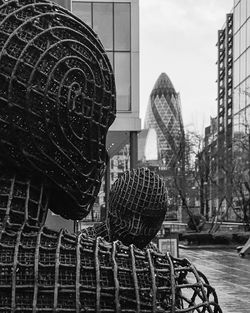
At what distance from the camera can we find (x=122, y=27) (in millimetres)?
22188

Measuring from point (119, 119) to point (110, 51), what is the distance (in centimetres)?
260

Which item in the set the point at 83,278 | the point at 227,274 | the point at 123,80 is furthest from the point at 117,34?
the point at 83,278

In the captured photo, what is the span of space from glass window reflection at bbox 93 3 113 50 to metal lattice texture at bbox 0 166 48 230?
19967mm

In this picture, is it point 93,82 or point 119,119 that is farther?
point 119,119

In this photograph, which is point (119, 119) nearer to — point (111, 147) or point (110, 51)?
point (110, 51)

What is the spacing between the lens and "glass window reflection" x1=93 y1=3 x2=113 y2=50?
2230cm

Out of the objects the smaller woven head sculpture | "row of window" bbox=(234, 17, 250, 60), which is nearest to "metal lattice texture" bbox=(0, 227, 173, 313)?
the smaller woven head sculpture

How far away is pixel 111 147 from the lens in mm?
26344

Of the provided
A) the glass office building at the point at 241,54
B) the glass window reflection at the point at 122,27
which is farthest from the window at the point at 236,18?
the glass window reflection at the point at 122,27

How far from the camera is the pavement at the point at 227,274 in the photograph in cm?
1126

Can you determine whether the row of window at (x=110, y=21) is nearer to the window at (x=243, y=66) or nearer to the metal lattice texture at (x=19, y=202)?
the metal lattice texture at (x=19, y=202)

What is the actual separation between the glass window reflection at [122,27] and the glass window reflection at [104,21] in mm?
266

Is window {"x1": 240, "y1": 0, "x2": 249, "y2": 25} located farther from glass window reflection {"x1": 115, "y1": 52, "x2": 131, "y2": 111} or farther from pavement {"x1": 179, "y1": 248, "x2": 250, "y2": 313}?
glass window reflection {"x1": 115, "y1": 52, "x2": 131, "y2": 111}

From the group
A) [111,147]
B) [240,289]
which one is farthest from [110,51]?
[240,289]
